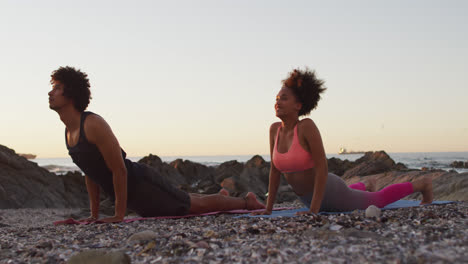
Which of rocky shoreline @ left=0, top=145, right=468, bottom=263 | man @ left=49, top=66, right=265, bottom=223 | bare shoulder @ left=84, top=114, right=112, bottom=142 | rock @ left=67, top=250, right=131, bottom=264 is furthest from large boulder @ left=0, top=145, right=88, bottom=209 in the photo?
rock @ left=67, top=250, right=131, bottom=264

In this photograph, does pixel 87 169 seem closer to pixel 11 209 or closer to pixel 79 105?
pixel 79 105

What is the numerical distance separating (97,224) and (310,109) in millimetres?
3181

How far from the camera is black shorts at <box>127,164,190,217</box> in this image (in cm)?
600

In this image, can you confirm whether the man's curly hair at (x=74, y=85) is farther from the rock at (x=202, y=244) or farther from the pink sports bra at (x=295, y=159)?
the rock at (x=202, y=244)

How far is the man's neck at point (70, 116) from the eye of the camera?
5.71 m

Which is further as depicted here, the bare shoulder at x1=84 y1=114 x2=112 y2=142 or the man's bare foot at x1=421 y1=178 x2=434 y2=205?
the man's bare foot at x1=421 y1=178 x2=434 y2=205

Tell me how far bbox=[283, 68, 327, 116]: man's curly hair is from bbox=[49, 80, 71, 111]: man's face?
293 cm

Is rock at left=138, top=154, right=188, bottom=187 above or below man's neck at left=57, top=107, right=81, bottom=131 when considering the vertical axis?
Result: below

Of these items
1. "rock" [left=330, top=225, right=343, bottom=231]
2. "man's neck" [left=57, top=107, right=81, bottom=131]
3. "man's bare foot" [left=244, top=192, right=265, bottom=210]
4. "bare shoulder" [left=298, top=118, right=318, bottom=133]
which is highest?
"man's neck" [left=57, top=107, right=81, bottom=131]

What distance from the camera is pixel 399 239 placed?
3.37 metres

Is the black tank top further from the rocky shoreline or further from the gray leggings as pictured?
the gray leggings

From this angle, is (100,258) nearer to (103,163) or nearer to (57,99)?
(103,163)

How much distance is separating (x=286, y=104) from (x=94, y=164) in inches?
104

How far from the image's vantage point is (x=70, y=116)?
5719mm
